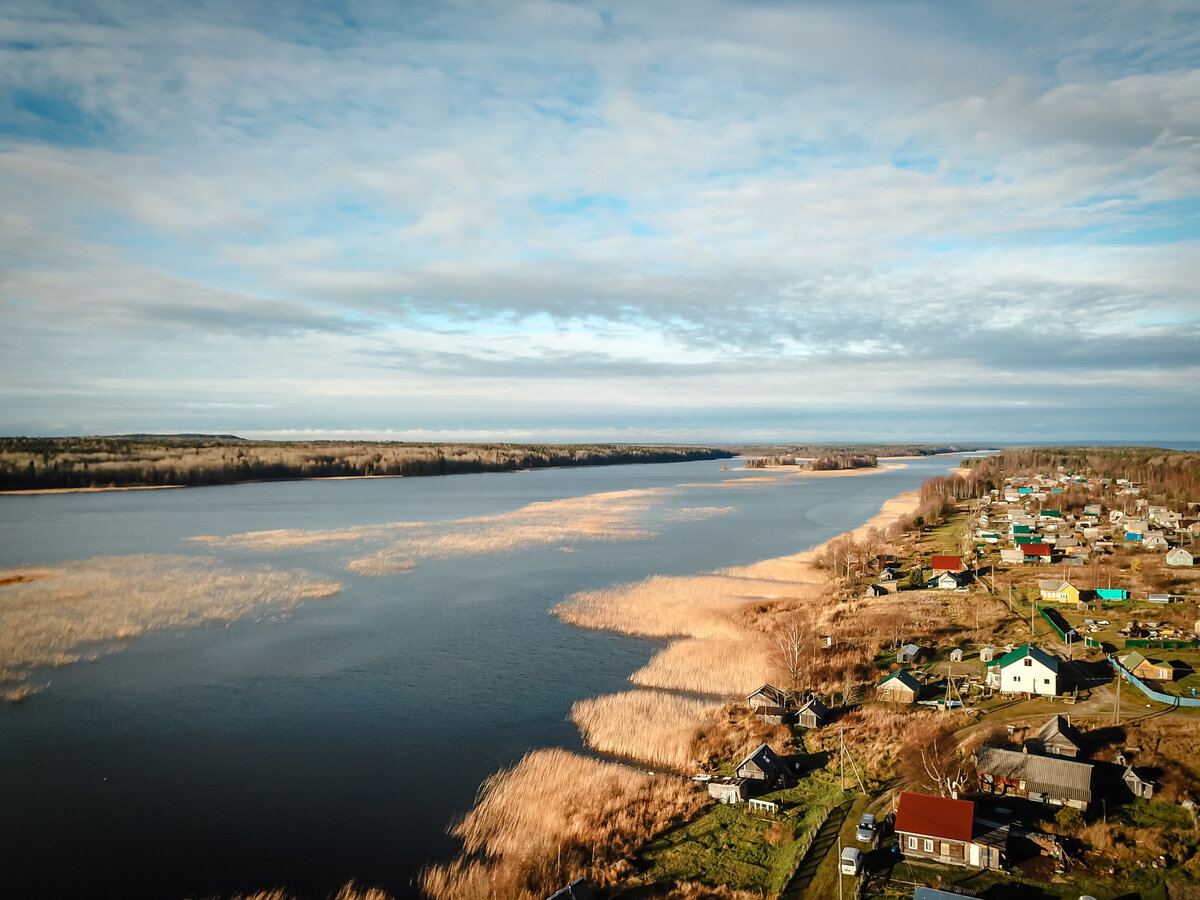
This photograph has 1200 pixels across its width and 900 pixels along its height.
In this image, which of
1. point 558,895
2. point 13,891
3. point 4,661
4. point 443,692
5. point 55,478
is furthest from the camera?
point 55,478

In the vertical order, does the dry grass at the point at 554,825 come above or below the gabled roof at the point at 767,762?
below

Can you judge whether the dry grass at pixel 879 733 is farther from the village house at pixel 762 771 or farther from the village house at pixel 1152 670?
the village house at pixel 1152 670

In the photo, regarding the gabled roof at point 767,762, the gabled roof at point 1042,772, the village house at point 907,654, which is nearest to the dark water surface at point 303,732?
the gabled roof at point 767,762

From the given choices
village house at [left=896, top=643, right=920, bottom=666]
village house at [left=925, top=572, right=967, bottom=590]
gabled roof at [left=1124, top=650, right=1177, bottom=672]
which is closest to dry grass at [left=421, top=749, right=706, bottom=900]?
village house at [left=896, top=643, right=920, bottom=666]

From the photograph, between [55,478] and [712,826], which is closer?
[712,826]

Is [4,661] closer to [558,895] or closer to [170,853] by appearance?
[170,853]

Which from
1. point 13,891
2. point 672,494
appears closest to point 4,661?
point 13,891

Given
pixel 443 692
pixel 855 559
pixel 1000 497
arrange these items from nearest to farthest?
pixel 443 692
pixel 855 559
pixel 1000 497
